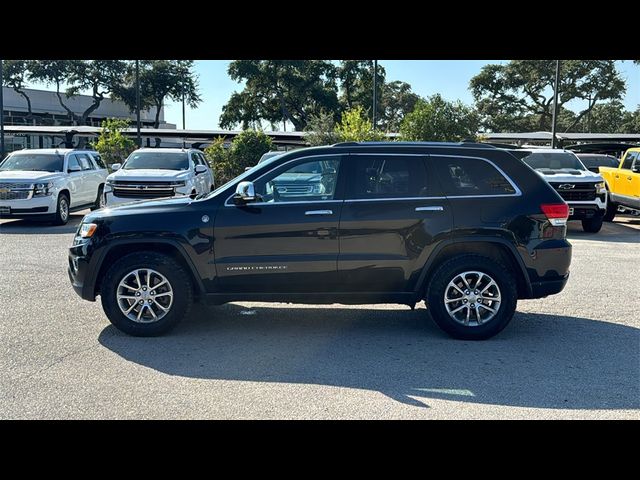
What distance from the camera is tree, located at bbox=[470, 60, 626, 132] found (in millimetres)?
46969

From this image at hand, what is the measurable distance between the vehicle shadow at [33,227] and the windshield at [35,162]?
138 cm

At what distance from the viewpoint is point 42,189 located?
49.4ft

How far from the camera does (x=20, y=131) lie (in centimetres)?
4400

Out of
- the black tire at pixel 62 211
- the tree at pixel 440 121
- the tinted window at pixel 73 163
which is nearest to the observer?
the black tire at pixel 62 211

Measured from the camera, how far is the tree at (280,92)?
163 ft

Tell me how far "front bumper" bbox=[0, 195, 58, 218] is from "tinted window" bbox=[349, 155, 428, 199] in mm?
10953

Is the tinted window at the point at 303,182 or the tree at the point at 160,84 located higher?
the tree at the point at 160,84

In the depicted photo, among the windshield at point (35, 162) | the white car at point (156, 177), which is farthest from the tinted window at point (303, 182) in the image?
the windshield at point (35, 162)

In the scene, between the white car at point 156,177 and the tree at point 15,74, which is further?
the tree at point 15,74

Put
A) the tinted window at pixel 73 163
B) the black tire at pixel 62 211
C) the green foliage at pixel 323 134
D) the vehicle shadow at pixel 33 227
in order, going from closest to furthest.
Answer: the vehicle shadow at pixel 33 227 < the black tire at pixel 62 211 < the tinted window at pixel 73 163 < the green foliage at pixel 323 134

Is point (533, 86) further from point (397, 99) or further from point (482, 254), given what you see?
point (482, 254)

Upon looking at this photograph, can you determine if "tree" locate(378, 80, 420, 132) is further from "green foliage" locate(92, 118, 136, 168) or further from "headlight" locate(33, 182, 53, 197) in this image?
"headlight" locate(33, 182, 53, 197)

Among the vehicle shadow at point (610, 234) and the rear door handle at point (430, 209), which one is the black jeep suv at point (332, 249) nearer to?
the rear door handle at point (430, 209)

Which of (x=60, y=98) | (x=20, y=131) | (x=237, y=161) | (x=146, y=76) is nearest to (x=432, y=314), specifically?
(x=237, y=161)
